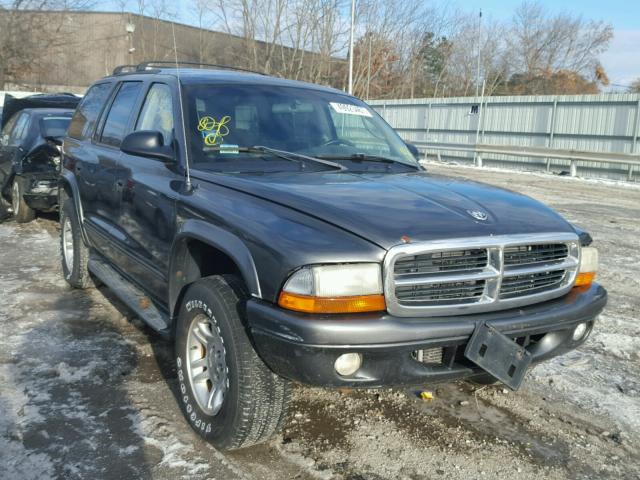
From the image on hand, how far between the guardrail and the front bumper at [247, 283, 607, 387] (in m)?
15.8

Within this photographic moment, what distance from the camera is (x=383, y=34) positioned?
39.1m

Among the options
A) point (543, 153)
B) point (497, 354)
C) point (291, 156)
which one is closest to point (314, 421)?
point (497, 354)

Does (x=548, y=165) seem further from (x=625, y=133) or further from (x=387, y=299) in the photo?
(x=387, y=299)

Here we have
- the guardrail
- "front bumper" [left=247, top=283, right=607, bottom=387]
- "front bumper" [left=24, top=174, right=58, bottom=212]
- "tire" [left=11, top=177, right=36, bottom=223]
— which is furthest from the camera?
the guardrail

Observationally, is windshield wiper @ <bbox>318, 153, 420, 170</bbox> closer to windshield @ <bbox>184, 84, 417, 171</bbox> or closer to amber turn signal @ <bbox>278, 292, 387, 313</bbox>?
windshield @ <bbox>184, 84, 417, 171</bbox>

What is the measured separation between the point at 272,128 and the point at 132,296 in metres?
1.49

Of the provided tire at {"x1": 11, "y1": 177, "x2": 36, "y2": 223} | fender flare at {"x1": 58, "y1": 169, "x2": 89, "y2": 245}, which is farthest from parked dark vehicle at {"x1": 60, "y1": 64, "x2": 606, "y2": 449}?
tire at {"x1": 11, "y1": 177, "x2": 36, "y2": 223}

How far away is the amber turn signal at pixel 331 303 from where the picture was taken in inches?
99.7

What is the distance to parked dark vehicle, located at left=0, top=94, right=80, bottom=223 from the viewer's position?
27.3 ft

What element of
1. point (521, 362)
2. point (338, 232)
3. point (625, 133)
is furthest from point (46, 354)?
point (625, 133)

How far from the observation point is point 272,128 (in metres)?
3.81

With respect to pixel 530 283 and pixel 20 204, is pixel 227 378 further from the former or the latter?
pixel 20 204

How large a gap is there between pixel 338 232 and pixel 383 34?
38982mm

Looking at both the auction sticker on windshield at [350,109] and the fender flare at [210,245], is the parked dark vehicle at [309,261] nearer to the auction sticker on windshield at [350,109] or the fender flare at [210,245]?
the fender flare at [210,245]
